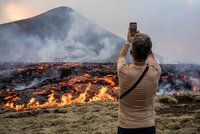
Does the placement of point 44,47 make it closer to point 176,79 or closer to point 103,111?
point 176,79

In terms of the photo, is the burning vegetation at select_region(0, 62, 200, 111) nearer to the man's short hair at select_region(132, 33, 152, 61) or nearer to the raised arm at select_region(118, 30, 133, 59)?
the raised arm at select_region(118, 30, 133, 59)

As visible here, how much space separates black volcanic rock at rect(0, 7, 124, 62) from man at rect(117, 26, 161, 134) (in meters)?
41.8

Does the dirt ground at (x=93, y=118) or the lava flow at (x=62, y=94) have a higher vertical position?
the dirt ground at (x=93, y=118)

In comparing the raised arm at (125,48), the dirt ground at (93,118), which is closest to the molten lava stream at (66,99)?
the dirt ground at (93,118)

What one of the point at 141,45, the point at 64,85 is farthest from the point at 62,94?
the point at 141,45

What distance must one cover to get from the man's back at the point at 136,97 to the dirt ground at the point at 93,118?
504 centimetres

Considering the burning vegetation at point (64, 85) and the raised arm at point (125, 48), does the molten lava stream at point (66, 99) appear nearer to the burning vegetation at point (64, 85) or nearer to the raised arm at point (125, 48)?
the burning vegetation at point (64, 85)

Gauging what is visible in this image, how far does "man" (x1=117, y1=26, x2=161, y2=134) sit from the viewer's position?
384cm

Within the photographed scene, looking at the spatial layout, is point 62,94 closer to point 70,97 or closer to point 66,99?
point 70,97

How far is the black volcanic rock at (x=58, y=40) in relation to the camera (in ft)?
161

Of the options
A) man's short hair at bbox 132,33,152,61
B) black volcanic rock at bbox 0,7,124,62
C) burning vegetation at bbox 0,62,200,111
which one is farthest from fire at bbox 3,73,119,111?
black volcanic rock at bbox 0,7,124,62

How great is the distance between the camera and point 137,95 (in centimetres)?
390

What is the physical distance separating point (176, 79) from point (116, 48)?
30.3 m

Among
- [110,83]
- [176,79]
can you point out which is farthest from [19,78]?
[176,79]
